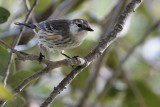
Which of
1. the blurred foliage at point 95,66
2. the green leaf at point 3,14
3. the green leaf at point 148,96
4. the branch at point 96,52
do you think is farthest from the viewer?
the green leaf at point 148,96

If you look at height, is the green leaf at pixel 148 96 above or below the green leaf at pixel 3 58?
below

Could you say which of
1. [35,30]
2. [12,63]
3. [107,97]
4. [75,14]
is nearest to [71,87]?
[107,97]

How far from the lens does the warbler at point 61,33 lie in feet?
6.56

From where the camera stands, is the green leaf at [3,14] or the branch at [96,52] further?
the green leaf at [3,14]

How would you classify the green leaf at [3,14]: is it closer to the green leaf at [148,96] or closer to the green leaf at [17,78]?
the green leaf at [17,78]

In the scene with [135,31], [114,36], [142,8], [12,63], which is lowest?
[135,31]

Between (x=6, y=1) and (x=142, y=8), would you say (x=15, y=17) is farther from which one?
(x=142, y=8)

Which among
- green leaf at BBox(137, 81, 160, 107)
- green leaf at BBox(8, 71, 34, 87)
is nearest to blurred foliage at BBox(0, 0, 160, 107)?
green leaf at BBox(137, 81, 160, 107)

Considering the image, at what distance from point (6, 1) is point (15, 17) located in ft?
0.34

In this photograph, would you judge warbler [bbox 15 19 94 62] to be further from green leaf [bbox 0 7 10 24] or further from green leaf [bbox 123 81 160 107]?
green leaf [bbox 123 81 160 107]

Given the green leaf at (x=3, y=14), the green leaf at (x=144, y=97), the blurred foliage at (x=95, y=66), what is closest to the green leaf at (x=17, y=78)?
the green leaf at (x=3, y=14)

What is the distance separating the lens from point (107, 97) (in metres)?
2.57

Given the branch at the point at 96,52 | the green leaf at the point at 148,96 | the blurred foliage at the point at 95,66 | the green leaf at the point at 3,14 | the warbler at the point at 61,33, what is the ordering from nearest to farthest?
the branch at the point at 96,52, the green leaf at the point at 3,14, the warbler at the point at 61,33, the blurred foliage at the point at 95,66, the green leaf at the point at 148,96

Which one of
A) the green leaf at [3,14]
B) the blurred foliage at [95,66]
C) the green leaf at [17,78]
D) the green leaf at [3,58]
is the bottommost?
the blurred foliage at [95,66]
